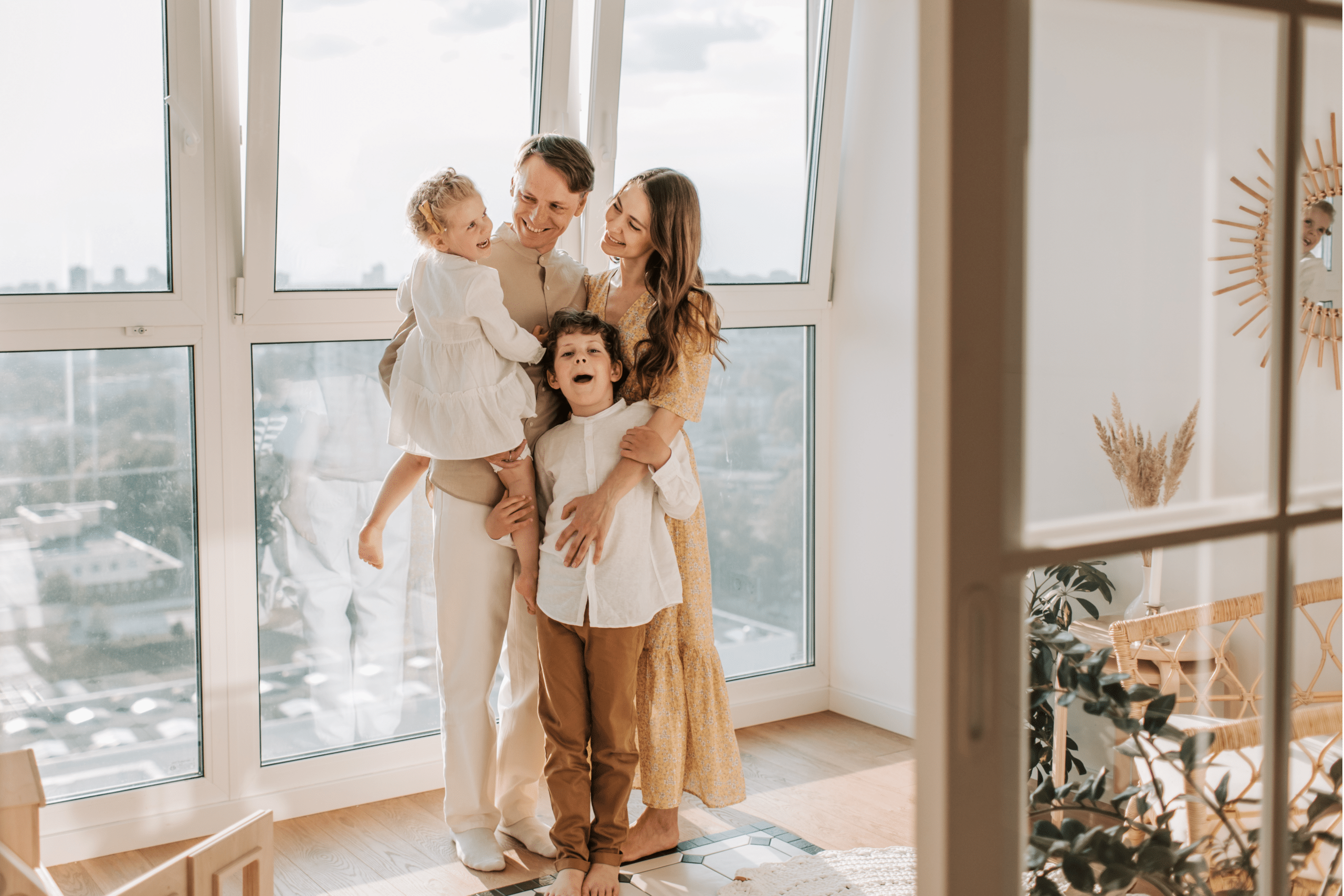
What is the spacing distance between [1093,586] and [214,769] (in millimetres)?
2305

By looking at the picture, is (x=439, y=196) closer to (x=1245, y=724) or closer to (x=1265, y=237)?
(x=1265, y=237)

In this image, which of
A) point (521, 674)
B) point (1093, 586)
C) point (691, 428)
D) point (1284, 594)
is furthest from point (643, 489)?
point (1284, 594)

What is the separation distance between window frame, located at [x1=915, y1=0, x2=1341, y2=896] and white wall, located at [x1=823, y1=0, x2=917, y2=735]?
7.94 feet

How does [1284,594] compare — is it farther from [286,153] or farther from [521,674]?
[286,153]

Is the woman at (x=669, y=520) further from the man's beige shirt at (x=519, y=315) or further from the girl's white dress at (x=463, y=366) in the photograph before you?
the girl's white dress at (x=463, y=366)

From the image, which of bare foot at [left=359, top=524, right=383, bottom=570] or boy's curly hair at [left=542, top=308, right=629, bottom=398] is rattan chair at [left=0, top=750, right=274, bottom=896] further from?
boy's curly hair at [left=542, top=308, right=629, bottom=398]

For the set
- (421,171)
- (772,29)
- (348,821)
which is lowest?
(348,821)

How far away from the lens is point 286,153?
279 centimetres

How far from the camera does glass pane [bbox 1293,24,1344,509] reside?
1.09m

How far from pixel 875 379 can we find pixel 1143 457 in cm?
252

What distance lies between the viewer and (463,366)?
246cm

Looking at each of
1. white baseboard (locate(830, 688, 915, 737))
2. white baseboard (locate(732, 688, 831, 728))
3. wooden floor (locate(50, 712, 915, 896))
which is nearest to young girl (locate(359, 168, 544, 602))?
wooden floor (locate(50, 712, 915, 896))

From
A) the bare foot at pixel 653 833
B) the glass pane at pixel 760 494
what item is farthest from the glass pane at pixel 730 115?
the bare foot at pixel 653 833

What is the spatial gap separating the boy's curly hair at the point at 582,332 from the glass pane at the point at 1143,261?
1527 mm
